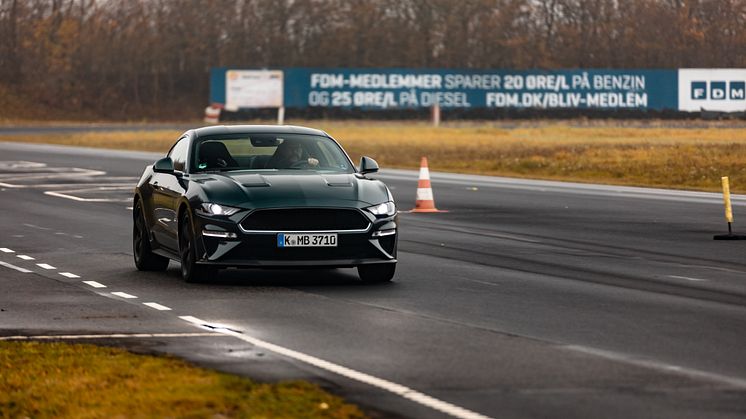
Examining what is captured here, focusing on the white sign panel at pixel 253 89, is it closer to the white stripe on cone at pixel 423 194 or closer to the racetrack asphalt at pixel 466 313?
the white stripe on cone at pixel 423 194

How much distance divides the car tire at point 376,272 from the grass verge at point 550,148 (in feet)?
69.0

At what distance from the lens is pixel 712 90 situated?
83375mm

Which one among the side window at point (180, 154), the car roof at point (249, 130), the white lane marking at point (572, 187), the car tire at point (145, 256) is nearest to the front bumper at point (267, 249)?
the side window at point (180, 154)

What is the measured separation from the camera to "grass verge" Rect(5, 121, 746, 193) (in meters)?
41.0

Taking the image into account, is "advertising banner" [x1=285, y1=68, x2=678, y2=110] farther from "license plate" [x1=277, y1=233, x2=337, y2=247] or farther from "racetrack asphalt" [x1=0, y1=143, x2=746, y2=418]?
"license plate" [x1=277, y1=233, x2=337, y2=247]

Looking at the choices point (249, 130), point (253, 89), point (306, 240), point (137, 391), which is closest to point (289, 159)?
point (249, 130)

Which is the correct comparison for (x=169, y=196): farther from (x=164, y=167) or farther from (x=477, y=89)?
(x=477, y=89)

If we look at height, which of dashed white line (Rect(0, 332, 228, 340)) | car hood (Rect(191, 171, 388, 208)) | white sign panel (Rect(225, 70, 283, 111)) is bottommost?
dashed white line (Rect(0, 332, 228, 340))

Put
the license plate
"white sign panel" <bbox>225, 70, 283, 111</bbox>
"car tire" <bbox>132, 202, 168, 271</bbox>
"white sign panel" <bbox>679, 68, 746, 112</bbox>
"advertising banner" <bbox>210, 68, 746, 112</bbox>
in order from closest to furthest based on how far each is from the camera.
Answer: the license plate
"car tire" <bbox>132, 202, 168, 271</bbox>
"white sign panel" <bbox>225, 70, 283, 111</bbox>
"advertising banner" <bbox>210, 68, 746, 112</bbox>
"white sign panel" <bbox>679, 68, 746, 112</bbox>

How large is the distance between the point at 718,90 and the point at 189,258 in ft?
233

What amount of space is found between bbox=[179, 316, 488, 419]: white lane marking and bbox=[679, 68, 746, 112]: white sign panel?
240 feet

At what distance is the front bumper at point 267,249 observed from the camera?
14.5 m

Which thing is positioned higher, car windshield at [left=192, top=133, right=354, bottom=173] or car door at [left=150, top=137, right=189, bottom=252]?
car windshield at [left=192, top=133, right=354, bottom=173]

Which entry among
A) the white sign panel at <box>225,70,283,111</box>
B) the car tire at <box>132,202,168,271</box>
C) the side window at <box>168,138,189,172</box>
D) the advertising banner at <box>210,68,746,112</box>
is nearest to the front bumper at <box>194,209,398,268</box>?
the side window at <box>168,138,189,172</box>
